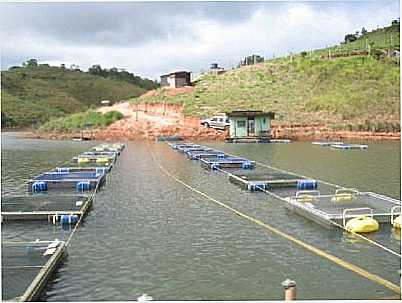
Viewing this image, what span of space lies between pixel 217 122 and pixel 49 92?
56.3m

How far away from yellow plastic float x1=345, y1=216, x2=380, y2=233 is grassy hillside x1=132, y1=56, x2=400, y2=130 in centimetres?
3907

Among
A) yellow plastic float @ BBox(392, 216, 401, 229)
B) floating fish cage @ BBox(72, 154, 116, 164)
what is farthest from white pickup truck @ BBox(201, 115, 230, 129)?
yellow plastic float @ BBox(392, 216, 401, 229)

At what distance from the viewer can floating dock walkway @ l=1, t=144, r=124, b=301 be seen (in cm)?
848

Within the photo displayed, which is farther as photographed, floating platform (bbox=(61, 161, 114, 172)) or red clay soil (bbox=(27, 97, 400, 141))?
red clay soil (bbox=(27, 97, 400, 141))

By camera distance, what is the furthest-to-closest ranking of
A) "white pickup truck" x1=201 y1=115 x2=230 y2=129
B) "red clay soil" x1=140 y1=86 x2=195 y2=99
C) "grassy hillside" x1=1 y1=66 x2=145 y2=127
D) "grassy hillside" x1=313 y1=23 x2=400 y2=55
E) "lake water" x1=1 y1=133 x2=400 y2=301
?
"grassy hillside" x1=1 y1=66 x2=145 y2=127 → "grassy hillside" x1=313 y1=23 x2=400 y2=55 → "red clay soil" x1=140 y1=86 x2=195 y2=99 → "white pickup truck" x1=201 y1=115 x2=230 y2=129 → "lake water" x1=1 y1=133 x2=400 y2=301

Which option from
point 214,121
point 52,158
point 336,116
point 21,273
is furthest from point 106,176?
point 336,116

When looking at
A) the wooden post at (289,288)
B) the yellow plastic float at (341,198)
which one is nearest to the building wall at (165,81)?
the yellow plastic float at (341,198)

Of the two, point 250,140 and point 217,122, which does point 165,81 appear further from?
point 250,140

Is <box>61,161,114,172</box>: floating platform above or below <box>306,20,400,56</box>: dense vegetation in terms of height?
below

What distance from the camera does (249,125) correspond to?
4650 cm

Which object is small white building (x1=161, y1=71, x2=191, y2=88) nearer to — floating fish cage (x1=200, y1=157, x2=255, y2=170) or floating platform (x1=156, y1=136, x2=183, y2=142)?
floating platform (x1=156, y1=136, x2=183, y2=142)

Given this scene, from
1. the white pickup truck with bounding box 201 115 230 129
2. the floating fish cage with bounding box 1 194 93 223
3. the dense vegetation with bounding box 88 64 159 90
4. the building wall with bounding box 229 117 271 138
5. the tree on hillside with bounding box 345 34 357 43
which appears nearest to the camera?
the floating fish cage with bounding box 1 194 93 223

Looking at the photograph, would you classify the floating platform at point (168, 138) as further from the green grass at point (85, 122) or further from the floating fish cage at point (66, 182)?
the floating fish cage at point (66, 182)

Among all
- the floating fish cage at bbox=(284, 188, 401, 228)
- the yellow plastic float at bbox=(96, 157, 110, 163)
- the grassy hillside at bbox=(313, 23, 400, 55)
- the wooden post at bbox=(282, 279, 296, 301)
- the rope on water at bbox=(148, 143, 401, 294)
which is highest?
the grassy hillside at bbox=(313, 23, 400, 55)
